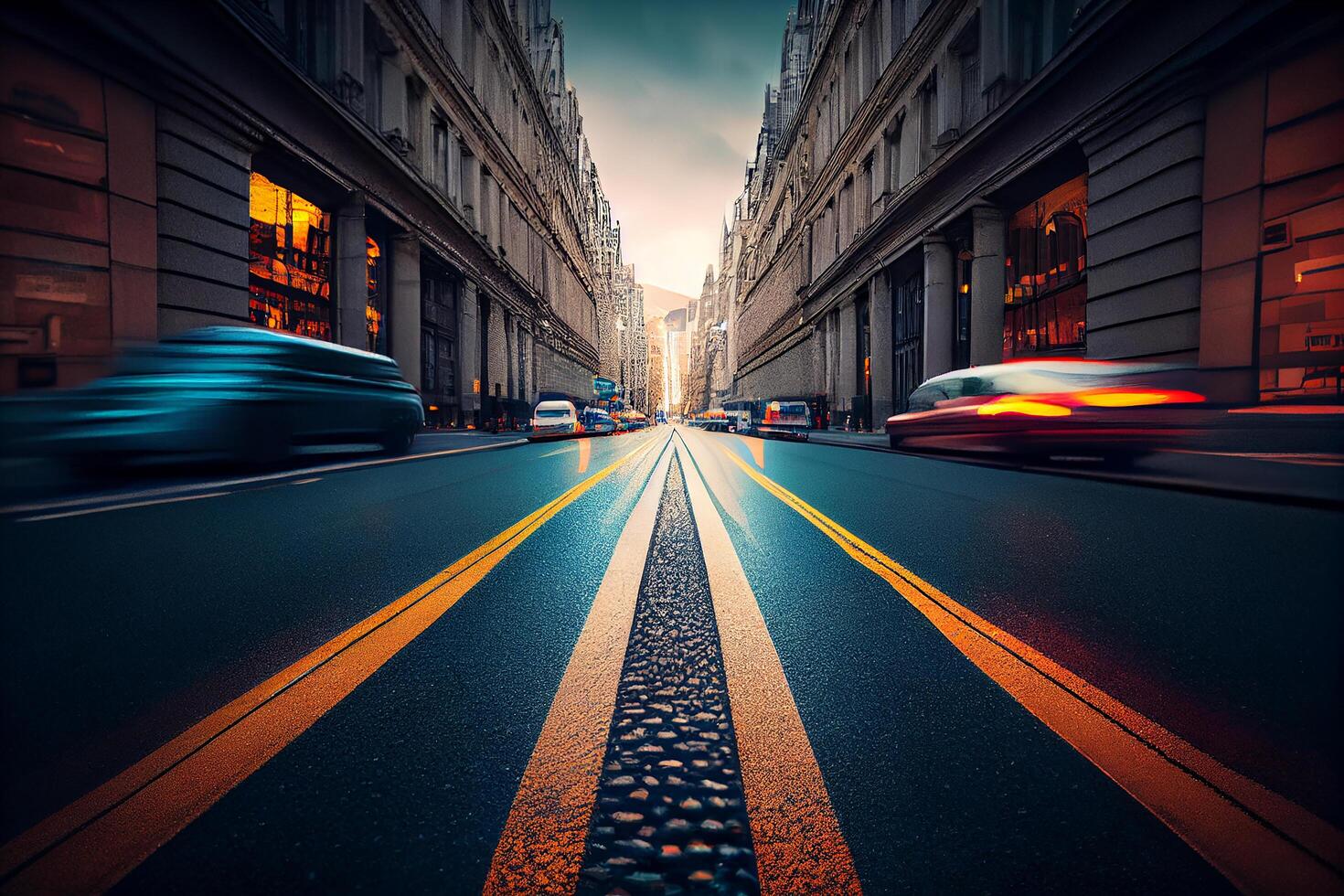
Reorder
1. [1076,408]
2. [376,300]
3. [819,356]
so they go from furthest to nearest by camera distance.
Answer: [819,356] < [376,300] < [1076,408]

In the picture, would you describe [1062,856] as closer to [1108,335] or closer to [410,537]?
[410,537]

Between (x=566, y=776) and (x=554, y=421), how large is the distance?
22127 millimetres

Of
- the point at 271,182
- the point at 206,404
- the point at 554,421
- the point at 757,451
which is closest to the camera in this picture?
the point at 206,404

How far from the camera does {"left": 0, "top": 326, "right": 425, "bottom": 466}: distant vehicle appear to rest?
19.9 feet

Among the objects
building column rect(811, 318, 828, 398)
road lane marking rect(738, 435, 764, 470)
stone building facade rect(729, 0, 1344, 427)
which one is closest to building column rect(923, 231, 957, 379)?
stone building facade rect(729, 0, 1344, 427)

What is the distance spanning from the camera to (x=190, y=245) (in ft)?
41.1

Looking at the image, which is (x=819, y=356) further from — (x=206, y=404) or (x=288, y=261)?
(x=206, y=404)

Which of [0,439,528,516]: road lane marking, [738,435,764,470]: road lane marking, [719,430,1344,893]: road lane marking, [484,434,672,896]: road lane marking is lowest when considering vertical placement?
[484,434,672,896]: road lane marking

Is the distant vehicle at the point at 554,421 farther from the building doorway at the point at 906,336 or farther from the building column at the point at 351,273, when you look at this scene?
the building doorway at the point at 906,336

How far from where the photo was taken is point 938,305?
21.1 m

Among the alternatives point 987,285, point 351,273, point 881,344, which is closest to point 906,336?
point 881,344

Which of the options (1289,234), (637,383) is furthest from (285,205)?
(637,383)

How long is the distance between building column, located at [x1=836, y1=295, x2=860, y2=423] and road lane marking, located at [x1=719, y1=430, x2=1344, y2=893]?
30.4 meters

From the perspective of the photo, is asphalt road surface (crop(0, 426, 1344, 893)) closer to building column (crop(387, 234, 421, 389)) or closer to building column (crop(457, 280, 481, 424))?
building column (crop(387, 234, 421, 389))
